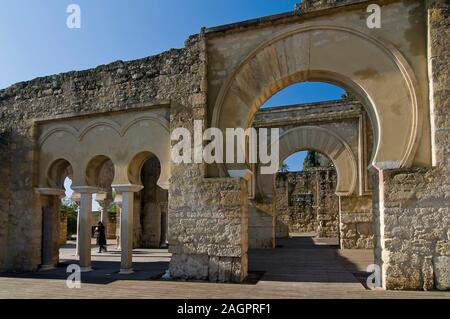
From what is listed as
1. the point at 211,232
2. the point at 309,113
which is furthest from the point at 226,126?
the point at 309,113

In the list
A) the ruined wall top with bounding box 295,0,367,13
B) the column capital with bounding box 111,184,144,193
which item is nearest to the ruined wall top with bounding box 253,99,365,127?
the ruined wall top with bounding box 295,0,367,13

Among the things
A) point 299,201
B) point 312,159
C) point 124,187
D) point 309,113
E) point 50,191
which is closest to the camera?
point 124,187

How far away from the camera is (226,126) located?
22.7 feet

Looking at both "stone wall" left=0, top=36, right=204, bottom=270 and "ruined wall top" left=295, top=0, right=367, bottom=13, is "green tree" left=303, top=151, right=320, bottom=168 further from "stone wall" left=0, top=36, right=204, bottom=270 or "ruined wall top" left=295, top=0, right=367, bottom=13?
"ruined wall top" left=295, top=0, right=367, bottom=13

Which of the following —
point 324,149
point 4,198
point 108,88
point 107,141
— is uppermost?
point 108,88

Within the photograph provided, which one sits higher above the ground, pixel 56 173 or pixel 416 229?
pixel 56 173

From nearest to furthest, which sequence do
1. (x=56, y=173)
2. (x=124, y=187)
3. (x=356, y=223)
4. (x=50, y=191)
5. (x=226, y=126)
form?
(x=226, y=126) < (x=124, y=187) < (x=50, y=191) < (x=56, y=173) < (x=356, y=223)

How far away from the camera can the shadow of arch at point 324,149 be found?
12305 millimetres

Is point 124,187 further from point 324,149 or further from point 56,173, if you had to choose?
point 324,149

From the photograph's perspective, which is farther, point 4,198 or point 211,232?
point 4,198

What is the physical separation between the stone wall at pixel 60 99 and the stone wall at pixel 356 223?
23.6ft

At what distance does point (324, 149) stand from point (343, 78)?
6.88 meters

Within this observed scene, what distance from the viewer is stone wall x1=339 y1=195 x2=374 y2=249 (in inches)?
463
